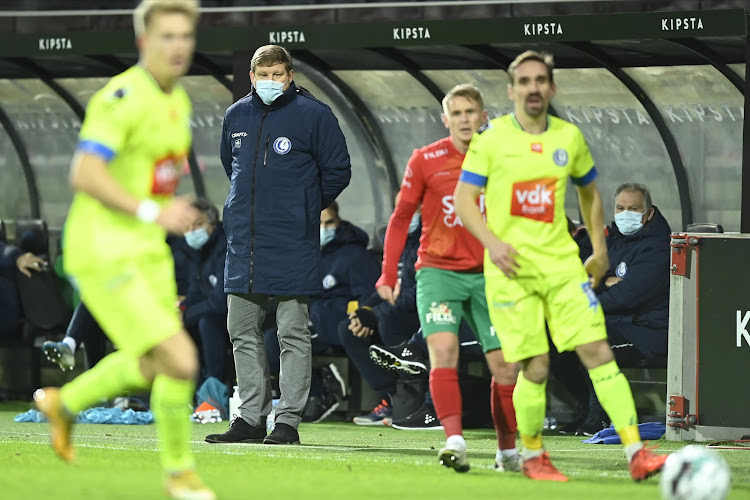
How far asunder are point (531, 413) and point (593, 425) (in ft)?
10.4

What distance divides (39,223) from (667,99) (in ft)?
17.0

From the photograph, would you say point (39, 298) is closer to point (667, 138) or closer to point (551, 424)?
point (551, 424)

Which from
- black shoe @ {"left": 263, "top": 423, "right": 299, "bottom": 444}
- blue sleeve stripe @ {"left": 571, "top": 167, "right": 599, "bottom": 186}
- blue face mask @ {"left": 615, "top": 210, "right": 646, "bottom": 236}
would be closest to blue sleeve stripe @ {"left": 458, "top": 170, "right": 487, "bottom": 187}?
blue sleeve stripe @ {"left": 571, "top": 167, "right": 599, "bottom": 186}

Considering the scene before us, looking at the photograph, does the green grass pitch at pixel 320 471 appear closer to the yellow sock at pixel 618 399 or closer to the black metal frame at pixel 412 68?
the yellow sock at pixel 618 399

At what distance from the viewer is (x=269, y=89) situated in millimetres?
8016

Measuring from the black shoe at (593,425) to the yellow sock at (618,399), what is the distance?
3.24m

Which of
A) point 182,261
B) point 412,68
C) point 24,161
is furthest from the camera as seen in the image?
point 24,161

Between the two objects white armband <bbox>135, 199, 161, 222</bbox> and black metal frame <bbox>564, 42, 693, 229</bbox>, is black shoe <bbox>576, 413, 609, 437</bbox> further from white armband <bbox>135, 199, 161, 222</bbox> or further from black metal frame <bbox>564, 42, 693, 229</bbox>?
white armband <bbox>135, 199, 161, 222</bbox>

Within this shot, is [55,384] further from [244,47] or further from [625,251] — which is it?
[625,251]

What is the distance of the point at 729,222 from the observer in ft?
35.7

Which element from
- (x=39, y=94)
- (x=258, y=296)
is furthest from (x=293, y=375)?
(x=39, y=94)

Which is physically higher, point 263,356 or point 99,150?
point 99,150

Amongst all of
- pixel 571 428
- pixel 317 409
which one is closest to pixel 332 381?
pixel 317 409

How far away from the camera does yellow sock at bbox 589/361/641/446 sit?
6141mm
